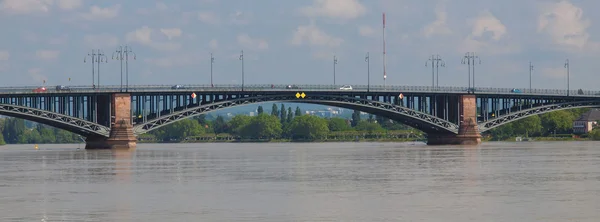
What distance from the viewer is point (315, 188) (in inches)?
2248

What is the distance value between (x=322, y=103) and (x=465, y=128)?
23.8m

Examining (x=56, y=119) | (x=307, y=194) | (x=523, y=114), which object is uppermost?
(x=523, y=114)

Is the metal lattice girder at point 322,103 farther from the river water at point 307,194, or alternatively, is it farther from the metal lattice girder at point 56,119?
the river water at point 307,194

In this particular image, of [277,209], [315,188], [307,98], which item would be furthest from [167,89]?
[277,209]

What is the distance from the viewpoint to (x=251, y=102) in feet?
511

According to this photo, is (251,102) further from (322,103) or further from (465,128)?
(465,128)

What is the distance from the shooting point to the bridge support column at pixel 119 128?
14388 centimetres

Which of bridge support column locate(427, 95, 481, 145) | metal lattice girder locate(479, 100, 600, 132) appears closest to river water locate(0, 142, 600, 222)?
bridge support column locate(427, 95, 481, 145)

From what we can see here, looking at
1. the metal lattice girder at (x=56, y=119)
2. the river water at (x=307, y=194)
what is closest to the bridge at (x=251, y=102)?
the metal lattice girder at (x=56, y=119)

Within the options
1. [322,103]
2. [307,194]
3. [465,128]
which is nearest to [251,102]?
[322,103]

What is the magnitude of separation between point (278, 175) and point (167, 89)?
78266mm

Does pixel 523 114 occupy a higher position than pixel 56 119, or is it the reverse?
pixel 523 114

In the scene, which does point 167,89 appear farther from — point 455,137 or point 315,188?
point 315,188

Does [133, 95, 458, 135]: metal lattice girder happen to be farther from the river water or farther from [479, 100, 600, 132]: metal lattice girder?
the river water
